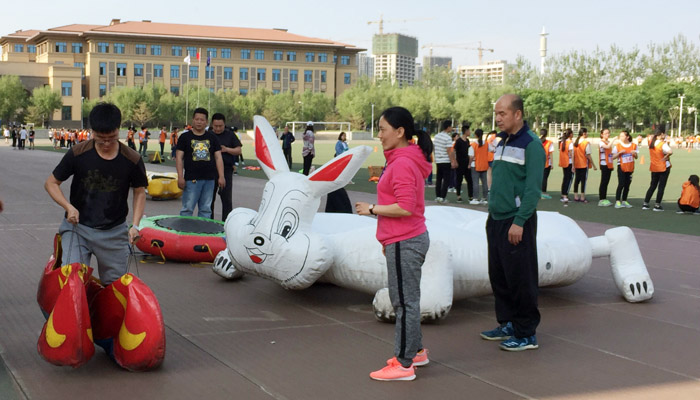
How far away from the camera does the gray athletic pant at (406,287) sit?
17.1 feet

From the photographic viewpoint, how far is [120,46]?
120000mm

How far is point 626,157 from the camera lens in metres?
17.4

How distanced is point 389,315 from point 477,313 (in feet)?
3.52

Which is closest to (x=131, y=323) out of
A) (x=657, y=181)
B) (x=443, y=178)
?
(x=443, y=178)

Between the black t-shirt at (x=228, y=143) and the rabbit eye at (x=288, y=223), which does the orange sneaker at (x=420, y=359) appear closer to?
the rabbit eye at (x=288, y=223)

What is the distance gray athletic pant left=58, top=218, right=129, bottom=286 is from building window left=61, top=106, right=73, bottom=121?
11096 cm

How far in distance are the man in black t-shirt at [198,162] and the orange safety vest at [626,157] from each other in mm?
10092

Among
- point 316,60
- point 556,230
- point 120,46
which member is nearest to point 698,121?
point 316,60

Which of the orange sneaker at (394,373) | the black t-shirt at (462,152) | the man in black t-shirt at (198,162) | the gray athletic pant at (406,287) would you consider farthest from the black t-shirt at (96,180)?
the black t-shirt at (462,152)

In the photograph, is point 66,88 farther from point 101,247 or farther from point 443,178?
point 101,247

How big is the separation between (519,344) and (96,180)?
3426 mm

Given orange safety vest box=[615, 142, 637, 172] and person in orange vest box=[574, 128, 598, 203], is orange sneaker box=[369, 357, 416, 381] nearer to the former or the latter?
orange safety vest box=[615, 142, 637, 172]

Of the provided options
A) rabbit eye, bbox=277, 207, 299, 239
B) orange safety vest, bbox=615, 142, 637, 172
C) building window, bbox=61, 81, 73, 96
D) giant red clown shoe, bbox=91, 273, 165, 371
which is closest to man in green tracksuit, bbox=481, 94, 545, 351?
rabbit eye, bbox=277, 207, 299, 239

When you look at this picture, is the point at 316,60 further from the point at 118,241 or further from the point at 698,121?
the point at 118,241
